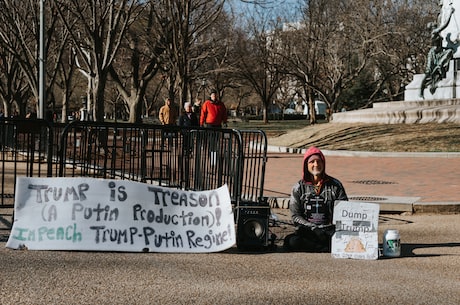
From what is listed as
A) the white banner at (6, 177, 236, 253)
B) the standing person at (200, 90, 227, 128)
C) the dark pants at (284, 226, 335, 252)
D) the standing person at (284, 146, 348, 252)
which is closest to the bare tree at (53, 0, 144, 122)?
the standing person at (200, 90, 227, 128)

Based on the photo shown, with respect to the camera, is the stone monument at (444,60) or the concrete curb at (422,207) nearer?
the concrete curb at (422,207)

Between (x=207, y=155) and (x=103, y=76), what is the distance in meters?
15.9

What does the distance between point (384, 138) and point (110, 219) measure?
65.4 ft

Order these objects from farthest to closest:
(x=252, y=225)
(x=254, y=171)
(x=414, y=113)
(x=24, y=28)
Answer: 1. (x=24, y=28)
2. (x=414, y=113)
3. (x=254, y=171)
4. (x=252, y=225)

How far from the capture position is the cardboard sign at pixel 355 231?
331 inches

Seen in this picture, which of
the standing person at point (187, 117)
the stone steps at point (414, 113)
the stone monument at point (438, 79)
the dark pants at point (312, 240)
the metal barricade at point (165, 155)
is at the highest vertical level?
Result: the stone monument at point (438, 79)

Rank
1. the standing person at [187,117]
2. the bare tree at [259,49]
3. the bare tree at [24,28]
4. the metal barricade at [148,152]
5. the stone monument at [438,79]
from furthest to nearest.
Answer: the bare tree at [259,49], the stone monument at [438,79], the bare tree at [24,28], the standing person at [187,117], the metal barricade at [148,152]

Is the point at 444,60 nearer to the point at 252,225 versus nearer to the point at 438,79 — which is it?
the point at 438,79

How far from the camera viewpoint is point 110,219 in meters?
8.50

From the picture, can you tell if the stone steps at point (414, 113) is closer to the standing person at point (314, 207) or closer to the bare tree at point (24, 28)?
the bare tree at point (24, 28)

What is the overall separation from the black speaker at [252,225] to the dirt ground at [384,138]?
16670 mm

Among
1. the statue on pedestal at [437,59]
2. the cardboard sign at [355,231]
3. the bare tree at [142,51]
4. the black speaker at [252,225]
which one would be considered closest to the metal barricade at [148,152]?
the black speaker at [252,225]

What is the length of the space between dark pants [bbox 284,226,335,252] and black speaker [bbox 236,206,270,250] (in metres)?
0.33

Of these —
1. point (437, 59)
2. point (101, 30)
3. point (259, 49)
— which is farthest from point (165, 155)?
point (259, 49)
